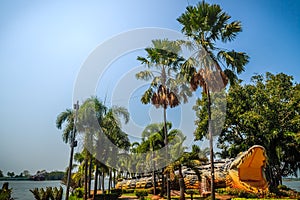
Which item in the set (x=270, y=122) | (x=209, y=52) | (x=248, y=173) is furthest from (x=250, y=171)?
(x=209, y=52)

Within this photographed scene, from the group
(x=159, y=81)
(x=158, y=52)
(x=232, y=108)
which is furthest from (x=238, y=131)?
(x=158, y=52)

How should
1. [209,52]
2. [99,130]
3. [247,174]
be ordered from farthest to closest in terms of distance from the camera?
[99,130] → [247,174] → [209,52]

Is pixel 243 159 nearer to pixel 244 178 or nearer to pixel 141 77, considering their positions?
pixel 244 178

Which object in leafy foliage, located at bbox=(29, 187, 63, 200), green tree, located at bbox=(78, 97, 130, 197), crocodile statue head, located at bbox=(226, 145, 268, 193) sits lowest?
leafy foliage, located at bbox=(29, 187, 63, 200)

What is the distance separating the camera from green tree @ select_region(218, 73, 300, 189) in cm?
2336

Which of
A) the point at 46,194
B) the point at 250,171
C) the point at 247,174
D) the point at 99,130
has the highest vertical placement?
the point at 99,130

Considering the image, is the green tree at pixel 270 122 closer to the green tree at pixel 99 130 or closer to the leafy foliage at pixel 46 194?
the green tree at pixel 99 130

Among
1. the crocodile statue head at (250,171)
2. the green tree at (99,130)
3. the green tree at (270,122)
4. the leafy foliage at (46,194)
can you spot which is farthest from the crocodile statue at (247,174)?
the leafy foliage at (46,194)

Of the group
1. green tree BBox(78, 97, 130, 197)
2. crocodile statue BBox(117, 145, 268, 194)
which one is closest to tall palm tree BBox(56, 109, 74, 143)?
green tree BBox(78, 97, 130, 197)

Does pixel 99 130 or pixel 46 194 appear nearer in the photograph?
pixel 46 194

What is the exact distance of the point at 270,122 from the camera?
75.9 ft

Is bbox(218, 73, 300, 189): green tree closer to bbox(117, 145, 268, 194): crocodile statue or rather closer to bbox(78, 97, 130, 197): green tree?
bbox(117, 145, 268, 194): crocodile statue

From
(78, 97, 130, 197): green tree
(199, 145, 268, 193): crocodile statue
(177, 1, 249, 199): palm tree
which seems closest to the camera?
(177, 1, 249, 199): palm tree

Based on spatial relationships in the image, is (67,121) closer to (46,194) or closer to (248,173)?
(46,194)
